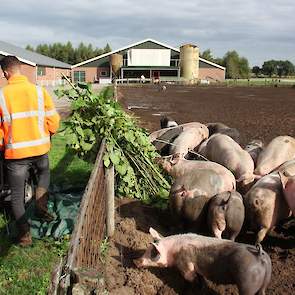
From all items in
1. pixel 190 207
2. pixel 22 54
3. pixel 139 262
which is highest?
pixel 22 54

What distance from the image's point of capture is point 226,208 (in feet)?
17.1

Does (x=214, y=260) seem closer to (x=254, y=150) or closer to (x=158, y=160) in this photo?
(x=158, y=160)

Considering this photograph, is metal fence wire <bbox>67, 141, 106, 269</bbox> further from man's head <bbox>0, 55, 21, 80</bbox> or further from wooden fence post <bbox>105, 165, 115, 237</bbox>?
man's head <bbox>0, 55, 21, 80</bbox>

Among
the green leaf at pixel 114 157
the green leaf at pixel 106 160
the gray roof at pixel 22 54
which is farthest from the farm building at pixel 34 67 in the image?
the green leaf at pixel 106 160

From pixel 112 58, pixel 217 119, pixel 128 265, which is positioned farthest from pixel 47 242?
pixel 112 58

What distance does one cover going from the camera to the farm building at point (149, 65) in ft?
215

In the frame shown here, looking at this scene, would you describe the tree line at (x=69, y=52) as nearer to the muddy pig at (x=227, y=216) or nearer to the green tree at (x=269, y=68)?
the green tree at (x=269, y=68)

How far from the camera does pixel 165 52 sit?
66438mm

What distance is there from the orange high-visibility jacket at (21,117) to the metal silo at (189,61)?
60.1m

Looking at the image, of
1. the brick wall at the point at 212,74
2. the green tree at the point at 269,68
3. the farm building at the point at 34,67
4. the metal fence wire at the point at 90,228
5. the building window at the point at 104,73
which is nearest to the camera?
the metal fence wire at the point at 90,228

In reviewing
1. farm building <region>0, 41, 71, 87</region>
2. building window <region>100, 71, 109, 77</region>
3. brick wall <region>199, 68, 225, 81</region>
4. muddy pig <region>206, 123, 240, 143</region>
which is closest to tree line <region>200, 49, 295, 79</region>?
brick wall <region>199, 68, 225, 81</region>

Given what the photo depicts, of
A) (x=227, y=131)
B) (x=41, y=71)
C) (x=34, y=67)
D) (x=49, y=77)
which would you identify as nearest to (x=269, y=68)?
(x=49, y=77)

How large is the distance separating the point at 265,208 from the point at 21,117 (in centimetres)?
298

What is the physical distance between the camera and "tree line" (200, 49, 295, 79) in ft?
298
